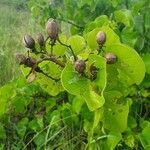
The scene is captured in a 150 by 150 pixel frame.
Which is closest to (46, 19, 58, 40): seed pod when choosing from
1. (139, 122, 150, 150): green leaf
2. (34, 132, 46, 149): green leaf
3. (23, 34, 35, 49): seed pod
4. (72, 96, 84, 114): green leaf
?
(23, 34, 35, 49): seed pod

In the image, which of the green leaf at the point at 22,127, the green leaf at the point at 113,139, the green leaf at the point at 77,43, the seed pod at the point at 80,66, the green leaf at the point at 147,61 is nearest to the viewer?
the seed pod at the point at 80,66

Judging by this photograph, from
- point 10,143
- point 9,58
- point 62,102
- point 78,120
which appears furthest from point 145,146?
point 9,58

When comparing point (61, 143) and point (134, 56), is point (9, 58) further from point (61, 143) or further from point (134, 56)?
point (134, 56)

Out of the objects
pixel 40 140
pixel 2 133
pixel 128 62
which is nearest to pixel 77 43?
pixel 128 62

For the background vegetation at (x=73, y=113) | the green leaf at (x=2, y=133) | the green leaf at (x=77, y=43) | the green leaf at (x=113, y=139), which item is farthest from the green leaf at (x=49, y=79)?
the green leaf at (x=2, y=133)

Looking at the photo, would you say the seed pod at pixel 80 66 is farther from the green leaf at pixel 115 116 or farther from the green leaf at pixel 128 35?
the green leaf at pixel 128 35

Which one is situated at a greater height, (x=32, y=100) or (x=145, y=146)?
(x=145, y=146)

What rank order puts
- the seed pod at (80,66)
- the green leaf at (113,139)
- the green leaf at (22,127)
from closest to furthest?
1. the seed pod at (80,66)
2. the green leaf at (113,139)
3. the green leaf at (22,127)

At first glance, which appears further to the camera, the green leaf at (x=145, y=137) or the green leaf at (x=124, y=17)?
the green leaf at (x=124, y=17)
